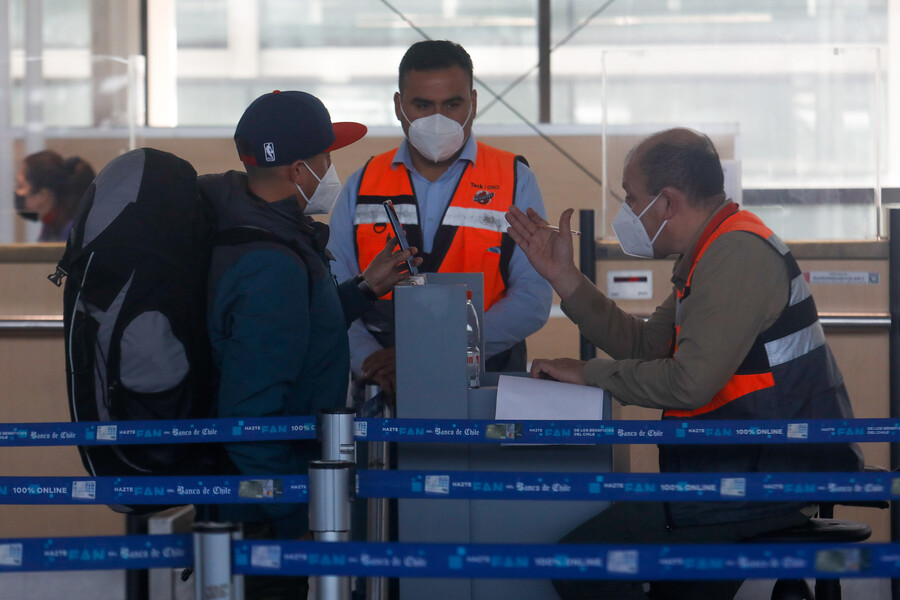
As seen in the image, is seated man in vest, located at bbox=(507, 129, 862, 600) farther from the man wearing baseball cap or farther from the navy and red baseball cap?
the navy and red baseball cap

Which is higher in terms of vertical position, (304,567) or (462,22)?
(462,22)

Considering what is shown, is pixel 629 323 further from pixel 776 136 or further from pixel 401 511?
pixel 776 136

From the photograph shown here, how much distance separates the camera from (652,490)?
1.65 metres

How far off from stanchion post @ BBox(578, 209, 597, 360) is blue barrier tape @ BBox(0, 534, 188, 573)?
2188 mm

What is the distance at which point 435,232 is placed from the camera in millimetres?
2762

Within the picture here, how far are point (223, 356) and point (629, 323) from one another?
3.06 ft

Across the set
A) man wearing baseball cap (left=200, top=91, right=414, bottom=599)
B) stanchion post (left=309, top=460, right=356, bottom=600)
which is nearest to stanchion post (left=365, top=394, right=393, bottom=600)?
man wearing baseball cap (left=200, top=91, right=414, bottom=599)

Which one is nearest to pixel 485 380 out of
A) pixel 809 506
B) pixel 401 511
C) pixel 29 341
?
pixel 401 511

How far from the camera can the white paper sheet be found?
6.07 ft

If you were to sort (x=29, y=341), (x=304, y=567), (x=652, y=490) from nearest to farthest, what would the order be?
(x=304, y=567) → (x=652, y=490) → (x=29, y=341)

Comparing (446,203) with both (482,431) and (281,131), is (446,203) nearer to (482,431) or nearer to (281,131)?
(281,131)

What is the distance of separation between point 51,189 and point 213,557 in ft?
10.4

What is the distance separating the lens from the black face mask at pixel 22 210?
3.96 metres

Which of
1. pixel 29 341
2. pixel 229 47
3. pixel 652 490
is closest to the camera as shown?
pixel 652 490
